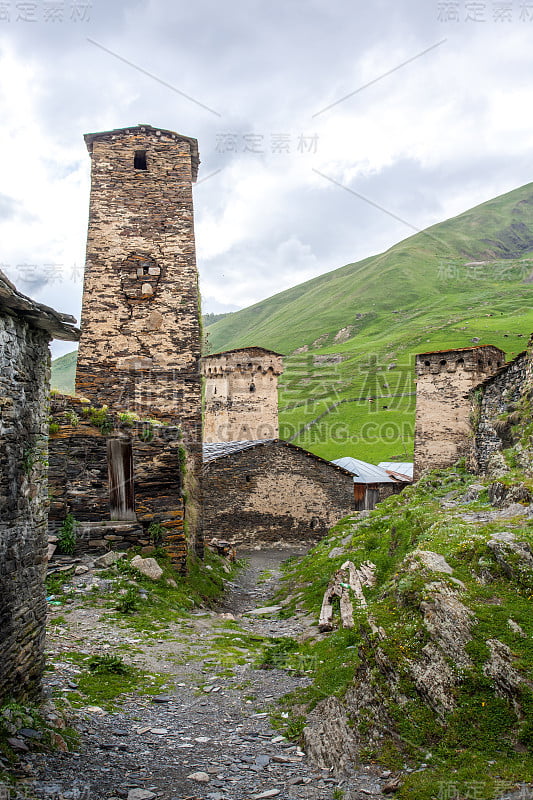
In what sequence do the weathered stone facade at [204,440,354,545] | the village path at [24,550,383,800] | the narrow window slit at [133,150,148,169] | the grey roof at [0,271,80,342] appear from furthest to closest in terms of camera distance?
the weathered stone facade at [204,440,354,545], the narrow window slit at [133,150,148,169], the grey roof at [0,271,80,342], the village path at [24,550,383,800]

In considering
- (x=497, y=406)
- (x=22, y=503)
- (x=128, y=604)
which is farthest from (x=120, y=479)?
(x=497, y=406)

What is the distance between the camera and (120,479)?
40.5 ft

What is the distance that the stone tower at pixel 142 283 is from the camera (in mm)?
14961

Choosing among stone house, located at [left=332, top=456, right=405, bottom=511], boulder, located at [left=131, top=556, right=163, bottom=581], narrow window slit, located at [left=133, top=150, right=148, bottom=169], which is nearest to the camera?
boulder, located at [left=131, top=556, right=163, bottom=581]

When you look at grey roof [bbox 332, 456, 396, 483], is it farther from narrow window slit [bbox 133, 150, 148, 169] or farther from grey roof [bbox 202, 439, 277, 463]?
narrow window slit [bbox 133, 150, 148, 169]

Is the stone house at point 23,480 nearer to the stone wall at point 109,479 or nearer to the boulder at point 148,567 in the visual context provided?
the boulder at point 148,567

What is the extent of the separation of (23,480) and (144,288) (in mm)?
10758

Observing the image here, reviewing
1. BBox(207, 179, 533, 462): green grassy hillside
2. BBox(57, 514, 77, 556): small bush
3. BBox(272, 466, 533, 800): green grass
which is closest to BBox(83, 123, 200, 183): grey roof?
BBox(57, 514, 77, 556): small bush

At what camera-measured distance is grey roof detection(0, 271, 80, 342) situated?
15.5ft

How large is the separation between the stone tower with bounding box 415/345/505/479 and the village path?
1588 centimetres

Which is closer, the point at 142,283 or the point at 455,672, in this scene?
the point at 455,672

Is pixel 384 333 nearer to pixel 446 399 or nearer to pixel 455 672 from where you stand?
pixel 446 399

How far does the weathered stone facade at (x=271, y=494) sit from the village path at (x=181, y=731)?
13.4 metres

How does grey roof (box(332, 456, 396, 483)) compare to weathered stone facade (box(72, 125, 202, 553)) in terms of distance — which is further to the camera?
grey roof (box(332, 456, 396, 483))
